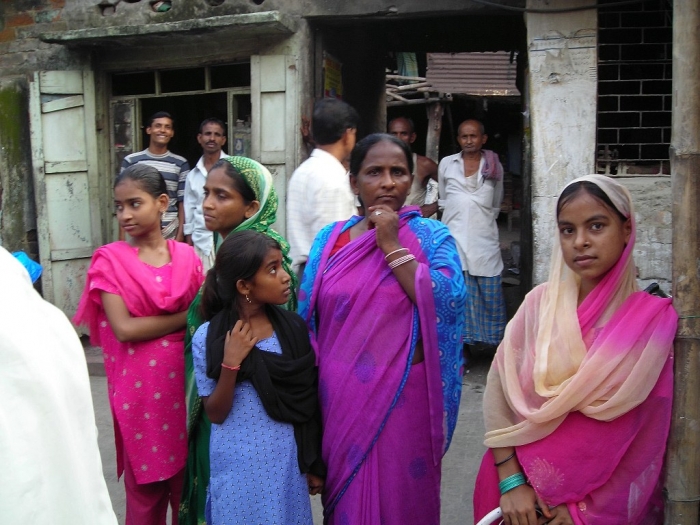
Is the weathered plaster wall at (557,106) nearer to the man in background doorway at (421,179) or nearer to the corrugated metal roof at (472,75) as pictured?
the man in background doorway at (421,179)

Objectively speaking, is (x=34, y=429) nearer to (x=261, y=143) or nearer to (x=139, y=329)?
(x=139, y=329)

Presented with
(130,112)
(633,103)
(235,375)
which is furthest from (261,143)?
(235,375)

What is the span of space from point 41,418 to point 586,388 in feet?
4.43

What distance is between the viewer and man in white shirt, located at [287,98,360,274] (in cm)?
334

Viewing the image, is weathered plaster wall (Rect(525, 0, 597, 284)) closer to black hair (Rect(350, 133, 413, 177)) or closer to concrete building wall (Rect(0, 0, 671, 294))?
concrete building wall (Rect(0, 0, 671, 294))

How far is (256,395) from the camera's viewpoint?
221 centimetres

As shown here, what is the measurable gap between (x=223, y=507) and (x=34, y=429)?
1.16m

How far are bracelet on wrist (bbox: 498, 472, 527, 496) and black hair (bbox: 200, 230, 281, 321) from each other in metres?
0.94

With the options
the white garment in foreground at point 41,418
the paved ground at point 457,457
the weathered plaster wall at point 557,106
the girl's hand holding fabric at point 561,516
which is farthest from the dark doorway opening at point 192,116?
the white garment in foreground at point 41,418

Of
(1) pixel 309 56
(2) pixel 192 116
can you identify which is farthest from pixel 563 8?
(2) pixel 192 116

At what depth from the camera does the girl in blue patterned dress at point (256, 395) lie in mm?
2180

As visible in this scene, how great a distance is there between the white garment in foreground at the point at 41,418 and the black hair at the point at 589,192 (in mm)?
1398

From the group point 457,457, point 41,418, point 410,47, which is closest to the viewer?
point 41,418

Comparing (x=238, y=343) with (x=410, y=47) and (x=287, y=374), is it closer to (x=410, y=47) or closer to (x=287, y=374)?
(x=287, y=374)
